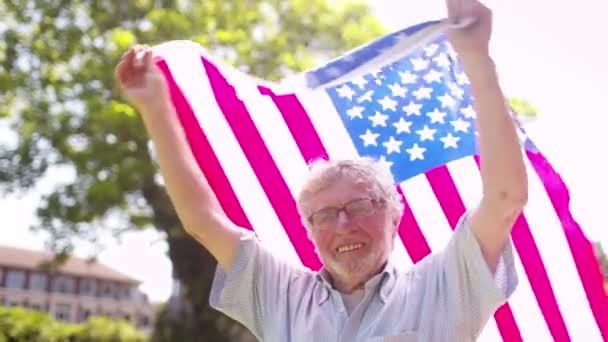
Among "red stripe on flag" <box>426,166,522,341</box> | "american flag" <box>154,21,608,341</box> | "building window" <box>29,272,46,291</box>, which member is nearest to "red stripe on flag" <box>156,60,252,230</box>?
"american flag" <box>154,21,608,341</box>

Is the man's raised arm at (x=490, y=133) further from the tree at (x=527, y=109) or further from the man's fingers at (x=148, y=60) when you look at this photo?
the tree at (x=527, y=109)

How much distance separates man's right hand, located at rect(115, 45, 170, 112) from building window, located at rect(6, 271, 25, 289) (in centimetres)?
7009

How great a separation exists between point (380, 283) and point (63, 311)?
72.0 meters

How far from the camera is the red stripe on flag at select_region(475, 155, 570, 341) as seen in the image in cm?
311

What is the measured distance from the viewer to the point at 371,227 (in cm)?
216

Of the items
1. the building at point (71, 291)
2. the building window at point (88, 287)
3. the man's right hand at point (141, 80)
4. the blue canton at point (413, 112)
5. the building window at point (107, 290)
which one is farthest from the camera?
the building window at point (107, 290)

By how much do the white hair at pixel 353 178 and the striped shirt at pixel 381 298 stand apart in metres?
0.18

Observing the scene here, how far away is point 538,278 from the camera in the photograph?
313 cm

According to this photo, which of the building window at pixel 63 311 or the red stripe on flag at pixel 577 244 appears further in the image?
the building window at pixel 63 311

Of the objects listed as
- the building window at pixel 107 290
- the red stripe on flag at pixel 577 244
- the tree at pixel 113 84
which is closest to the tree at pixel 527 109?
the tree at pixel 113 84

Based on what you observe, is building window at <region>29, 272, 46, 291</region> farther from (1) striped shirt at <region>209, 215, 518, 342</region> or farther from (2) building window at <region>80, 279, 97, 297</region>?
(1) striped shirt at <region>209, 215, 518, 342</region>

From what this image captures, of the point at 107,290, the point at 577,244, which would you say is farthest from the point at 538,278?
the point at 107,290

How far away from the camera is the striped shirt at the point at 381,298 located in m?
2.03

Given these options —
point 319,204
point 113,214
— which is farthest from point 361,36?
point 319,204
